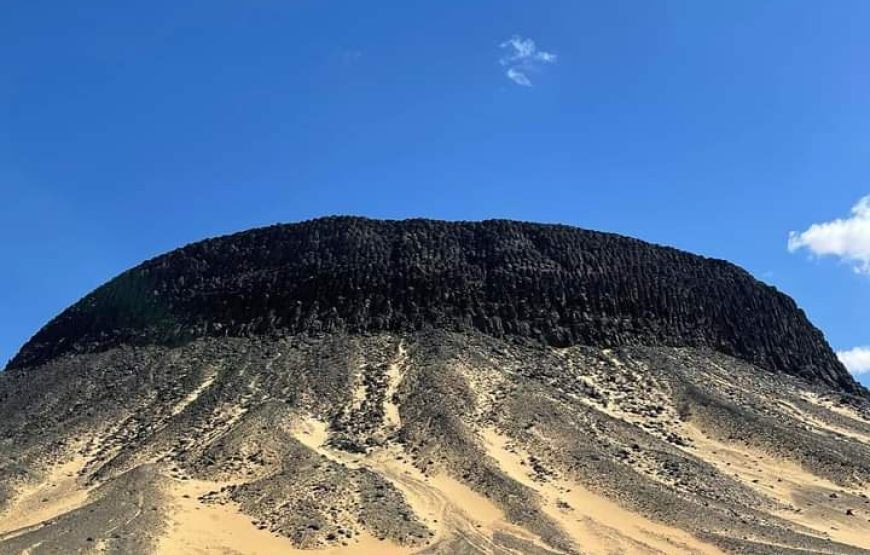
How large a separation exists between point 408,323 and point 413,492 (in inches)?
779

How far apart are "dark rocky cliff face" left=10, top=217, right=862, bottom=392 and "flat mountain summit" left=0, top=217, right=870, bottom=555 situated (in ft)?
0.61

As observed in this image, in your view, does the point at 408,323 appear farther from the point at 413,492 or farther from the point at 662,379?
the point at 413,492

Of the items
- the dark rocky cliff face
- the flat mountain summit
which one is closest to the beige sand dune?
the flat mountain summit

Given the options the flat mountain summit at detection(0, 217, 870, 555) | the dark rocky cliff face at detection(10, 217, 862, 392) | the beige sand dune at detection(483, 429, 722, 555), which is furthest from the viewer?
the dark rocky cliff face at detection(10, 217, 862, 392)

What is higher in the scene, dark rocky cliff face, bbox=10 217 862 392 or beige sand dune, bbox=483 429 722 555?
dark rocky cliff face, bbox=10 217 862 392

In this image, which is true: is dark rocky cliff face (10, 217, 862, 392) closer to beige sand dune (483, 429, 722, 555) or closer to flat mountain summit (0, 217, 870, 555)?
flat mountain summit (0, 217, 870, 555)

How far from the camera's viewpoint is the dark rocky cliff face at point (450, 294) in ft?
193

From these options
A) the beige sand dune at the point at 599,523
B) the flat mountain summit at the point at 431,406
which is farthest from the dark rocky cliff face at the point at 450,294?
the beige sand dune at the point at 599,523

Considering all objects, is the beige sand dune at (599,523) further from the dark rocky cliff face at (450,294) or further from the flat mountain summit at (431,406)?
the dark rocky cliff face at (450,294)

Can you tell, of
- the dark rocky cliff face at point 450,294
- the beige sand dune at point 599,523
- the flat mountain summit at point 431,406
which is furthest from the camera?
the dark rocky cliff face at point 450,294

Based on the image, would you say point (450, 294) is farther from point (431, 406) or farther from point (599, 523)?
point (599, 523)

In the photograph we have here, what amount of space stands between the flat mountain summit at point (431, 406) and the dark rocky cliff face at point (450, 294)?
0.18 m

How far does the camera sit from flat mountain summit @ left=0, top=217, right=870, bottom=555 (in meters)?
37.0

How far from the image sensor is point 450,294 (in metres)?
60.1
